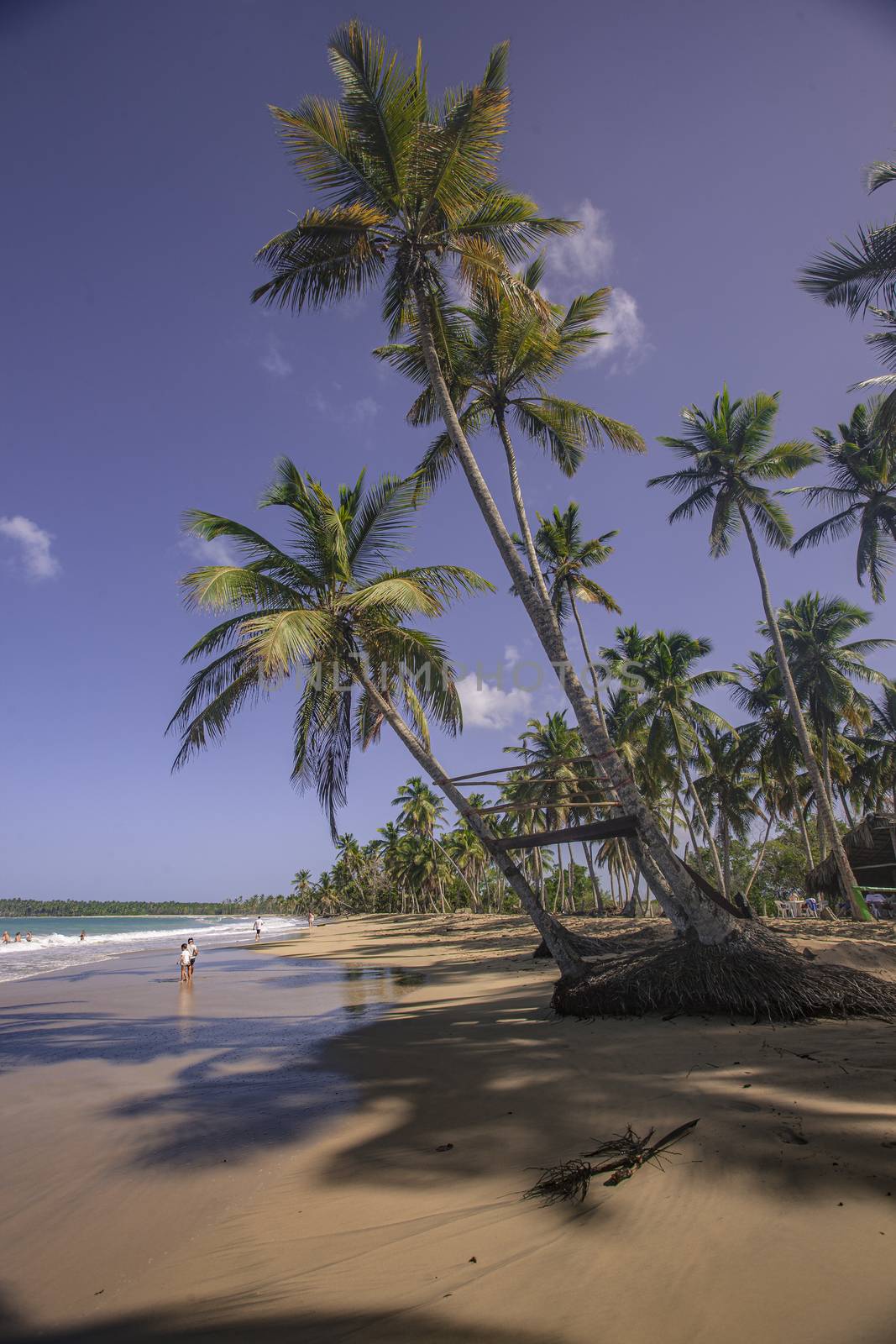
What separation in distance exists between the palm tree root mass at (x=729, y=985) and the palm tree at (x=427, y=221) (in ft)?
1.59

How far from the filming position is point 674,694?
25938mm

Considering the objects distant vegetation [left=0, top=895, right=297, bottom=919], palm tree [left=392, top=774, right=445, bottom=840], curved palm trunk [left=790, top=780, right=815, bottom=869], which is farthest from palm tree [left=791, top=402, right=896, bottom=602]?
distant vegetation [left=0, top=895, right=297, bottom=919]

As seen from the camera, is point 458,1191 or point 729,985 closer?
point 458,1191

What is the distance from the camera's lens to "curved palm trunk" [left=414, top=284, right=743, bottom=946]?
7066 millimetres

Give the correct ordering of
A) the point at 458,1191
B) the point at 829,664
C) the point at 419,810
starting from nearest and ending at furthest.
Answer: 1. the point at 458,1191
2. the point at 829,664
3. the point at 419,810

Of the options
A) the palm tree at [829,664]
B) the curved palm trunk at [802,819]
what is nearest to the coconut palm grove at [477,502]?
the palm tree at [829,664]

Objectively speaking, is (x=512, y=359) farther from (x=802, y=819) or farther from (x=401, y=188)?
(x=802, y=819)

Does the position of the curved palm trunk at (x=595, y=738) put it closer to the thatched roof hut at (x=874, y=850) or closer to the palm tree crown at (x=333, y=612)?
the palm tree crown at (x=333, y=612)

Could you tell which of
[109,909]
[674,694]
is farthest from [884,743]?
[109,909]

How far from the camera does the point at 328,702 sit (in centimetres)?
1084

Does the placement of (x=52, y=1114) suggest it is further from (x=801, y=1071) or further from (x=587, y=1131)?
(x=801, y=1071)

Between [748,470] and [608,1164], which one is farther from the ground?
[748,470]

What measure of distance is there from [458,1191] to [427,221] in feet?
35.6

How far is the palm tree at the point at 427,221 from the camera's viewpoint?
787cm
